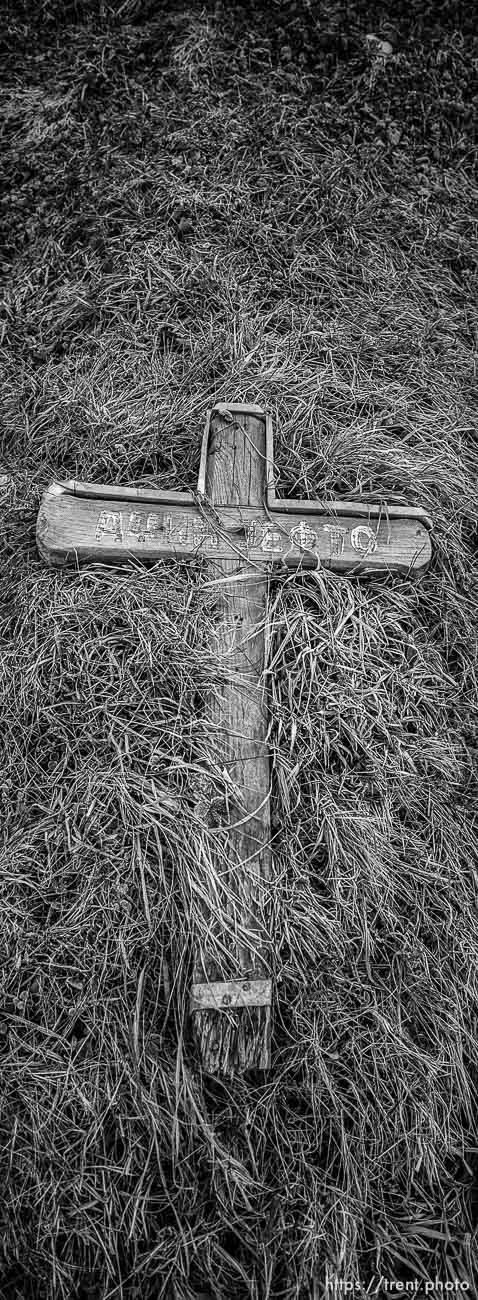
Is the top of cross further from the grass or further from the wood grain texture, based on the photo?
the grass

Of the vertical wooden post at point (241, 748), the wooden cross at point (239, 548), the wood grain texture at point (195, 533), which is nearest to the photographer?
the vertical wooden post at point (241, 748)

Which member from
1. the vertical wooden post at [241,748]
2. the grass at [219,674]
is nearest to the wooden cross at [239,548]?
the vertical wooden post at [241,748]

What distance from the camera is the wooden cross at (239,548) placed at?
2.38 m

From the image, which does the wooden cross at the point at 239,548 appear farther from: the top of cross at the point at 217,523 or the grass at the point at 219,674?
the grass at the point at 219,674

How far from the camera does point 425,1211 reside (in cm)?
240

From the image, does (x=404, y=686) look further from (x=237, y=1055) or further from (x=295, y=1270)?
(x=295, y=1270)

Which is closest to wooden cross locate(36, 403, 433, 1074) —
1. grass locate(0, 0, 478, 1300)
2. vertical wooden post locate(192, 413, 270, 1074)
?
vertical wooden post locate(192, 413, 270, 1074)

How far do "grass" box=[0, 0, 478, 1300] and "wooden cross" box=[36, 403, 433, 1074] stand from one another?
109 millimetres

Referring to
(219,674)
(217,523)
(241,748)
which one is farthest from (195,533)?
(241,748)

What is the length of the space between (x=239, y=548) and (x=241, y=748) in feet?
2.52

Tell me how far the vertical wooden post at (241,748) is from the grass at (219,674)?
10cm

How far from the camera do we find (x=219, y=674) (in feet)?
8.34

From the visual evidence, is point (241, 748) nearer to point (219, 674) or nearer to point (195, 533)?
point (219, 674)

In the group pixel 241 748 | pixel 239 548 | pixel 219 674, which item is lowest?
pixel 241 748
